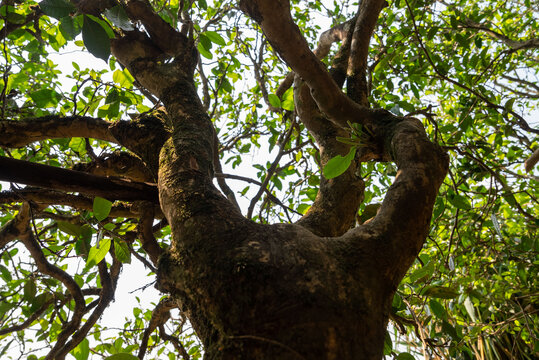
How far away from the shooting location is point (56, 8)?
113cm

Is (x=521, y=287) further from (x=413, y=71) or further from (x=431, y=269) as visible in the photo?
(x=431, y=269)

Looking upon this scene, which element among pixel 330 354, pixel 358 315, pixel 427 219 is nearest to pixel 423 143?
pixel 427 219

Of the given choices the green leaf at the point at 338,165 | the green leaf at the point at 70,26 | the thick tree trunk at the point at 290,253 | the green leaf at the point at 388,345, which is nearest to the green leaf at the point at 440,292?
the green leaf at the point at 388,345

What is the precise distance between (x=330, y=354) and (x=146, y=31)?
205 centimetres

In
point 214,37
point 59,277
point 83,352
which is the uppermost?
point 214,37

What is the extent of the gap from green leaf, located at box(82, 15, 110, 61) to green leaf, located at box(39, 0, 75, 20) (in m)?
0.14

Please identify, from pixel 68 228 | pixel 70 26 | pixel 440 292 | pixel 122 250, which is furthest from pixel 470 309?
pixel 70 26

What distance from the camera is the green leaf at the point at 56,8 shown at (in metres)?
1.11

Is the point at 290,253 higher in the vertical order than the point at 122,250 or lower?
lower

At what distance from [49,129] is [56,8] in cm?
65

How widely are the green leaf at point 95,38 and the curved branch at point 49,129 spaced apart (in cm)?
55

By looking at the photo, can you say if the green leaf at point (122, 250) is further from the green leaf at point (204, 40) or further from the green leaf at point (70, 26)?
the green leaf at point (204, 40)

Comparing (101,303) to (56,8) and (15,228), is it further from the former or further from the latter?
(56,8)

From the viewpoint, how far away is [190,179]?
104 cm
